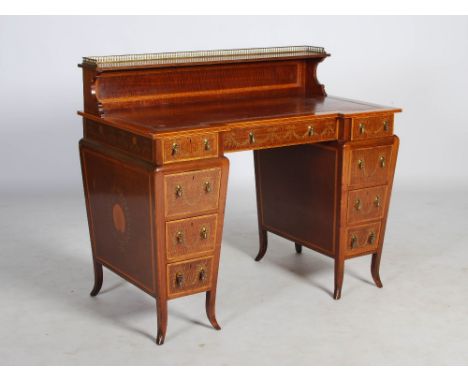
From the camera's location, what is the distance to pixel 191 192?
3912mm

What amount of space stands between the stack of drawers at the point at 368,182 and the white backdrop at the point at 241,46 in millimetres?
2206

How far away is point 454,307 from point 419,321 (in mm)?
268

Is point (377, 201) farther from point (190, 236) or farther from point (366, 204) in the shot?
point (190, 236)

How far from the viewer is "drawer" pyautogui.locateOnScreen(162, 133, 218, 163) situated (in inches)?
150

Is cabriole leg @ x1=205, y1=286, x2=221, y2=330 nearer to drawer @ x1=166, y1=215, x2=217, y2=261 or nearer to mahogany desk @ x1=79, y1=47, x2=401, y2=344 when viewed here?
mahogany desk @ x1=79, y1=47, x2=401, y2=344

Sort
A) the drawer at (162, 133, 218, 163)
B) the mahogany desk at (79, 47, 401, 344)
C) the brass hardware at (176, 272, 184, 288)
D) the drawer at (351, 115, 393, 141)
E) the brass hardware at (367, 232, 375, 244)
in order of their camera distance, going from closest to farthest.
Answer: the drawer at (162, 133, 218, 163)
the mahogany desk at (79, 47, 401, 344)
the brass hardware at (176, 272, 184, 288)
the drawer at (351, 115, 393, 141)
the brass hardware at (367, 232, 375, 244)

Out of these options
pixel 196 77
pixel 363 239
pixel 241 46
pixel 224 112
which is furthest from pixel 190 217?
pixel 241 46

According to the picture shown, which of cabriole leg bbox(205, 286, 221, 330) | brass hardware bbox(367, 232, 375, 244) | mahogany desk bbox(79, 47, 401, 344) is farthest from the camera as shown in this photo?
brass hardware bbox(367, 232, 375, 244)

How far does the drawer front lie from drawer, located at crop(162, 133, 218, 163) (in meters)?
0.12

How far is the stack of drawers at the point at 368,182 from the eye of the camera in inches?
175

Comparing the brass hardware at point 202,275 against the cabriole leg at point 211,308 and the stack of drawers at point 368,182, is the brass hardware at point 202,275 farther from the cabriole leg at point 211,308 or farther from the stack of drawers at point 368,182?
the stack of drawers at point 368,182

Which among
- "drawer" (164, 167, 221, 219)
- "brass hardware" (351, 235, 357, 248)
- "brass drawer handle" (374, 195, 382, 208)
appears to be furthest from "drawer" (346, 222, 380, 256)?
"drawer" (164, 167, 221, 219)

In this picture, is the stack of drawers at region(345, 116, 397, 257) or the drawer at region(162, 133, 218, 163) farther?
the stack of drawers at region(345, 116, 397, 257)

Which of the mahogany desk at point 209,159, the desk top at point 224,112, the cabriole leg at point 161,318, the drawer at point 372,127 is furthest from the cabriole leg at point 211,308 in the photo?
the drawer at point 372,127
